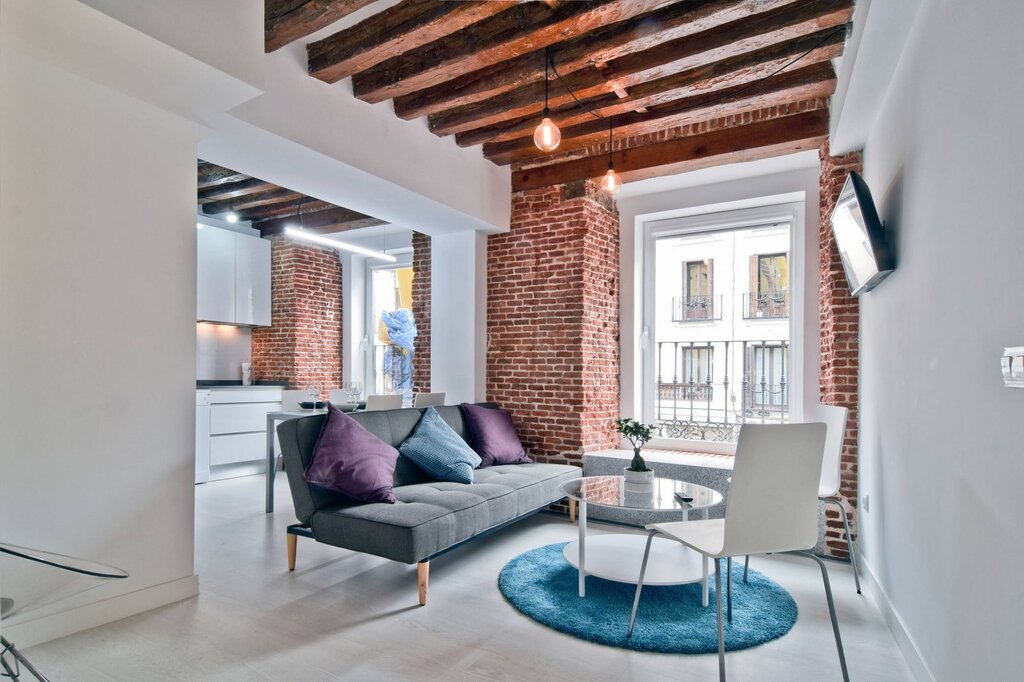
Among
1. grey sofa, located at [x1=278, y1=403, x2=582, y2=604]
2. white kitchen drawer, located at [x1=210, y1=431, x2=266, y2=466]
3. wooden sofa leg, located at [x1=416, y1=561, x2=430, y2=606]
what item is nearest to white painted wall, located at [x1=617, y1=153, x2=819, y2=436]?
grey sofa, located at [x1=278, y1=403, x2=582, y2=604]

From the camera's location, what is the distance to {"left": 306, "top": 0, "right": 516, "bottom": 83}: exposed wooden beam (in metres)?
2.97

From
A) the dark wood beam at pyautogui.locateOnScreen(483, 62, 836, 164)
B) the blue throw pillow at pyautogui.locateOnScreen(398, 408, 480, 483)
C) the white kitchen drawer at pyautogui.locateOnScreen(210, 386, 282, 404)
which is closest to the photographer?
the dark wood beam at pyautogui.locateOnScreen(483, 62, 836, 164)

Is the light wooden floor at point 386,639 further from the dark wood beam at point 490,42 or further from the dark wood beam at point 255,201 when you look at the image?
the dark wood beam at point 255,201

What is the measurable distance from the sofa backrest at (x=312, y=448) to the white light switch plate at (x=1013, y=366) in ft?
10.4

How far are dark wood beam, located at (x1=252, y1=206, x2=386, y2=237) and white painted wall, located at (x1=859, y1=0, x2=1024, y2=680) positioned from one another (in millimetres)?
5258

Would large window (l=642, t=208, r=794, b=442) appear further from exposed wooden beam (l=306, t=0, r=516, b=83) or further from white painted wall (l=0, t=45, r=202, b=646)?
white painted wall (l=0, t=45, r=202, b=646)

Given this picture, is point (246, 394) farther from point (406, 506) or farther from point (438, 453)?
point (406, 506)

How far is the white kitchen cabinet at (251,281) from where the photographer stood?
698cm

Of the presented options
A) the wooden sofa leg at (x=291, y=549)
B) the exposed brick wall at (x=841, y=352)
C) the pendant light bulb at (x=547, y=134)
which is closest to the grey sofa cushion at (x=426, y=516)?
the wooden sofa leg at (x=291, y=549)

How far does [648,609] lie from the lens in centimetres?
293

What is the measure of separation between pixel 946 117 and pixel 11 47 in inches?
149

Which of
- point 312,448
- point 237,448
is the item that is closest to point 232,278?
point 237,448

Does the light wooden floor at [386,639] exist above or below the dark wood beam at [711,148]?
below

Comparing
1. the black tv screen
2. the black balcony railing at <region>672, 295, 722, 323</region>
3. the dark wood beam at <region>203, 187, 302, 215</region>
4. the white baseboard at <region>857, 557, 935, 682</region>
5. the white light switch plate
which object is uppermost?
the dark wood beam at <region>203, 187, 302, 215</region>
